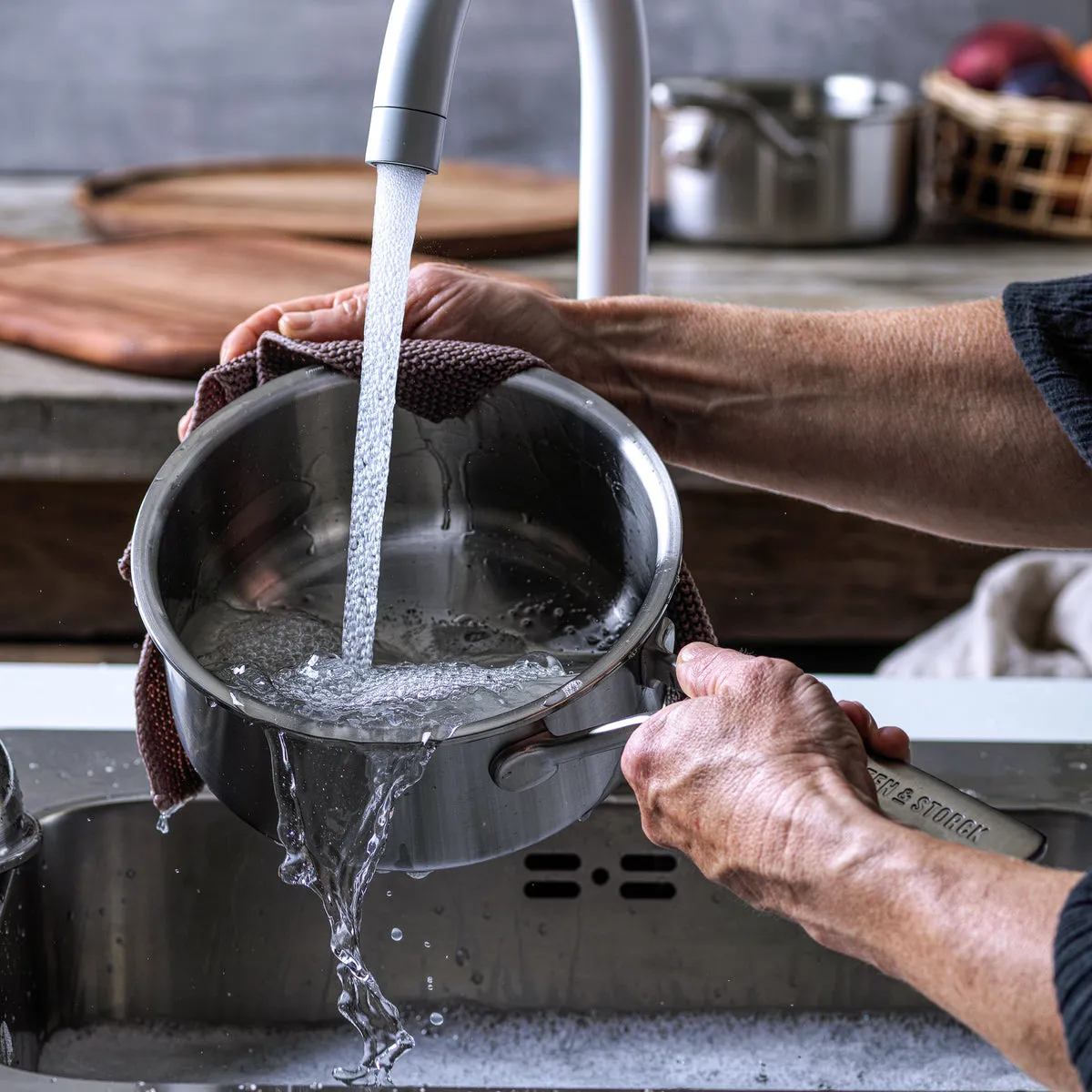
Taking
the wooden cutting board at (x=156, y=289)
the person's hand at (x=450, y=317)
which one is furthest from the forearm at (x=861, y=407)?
the wooden cutting board at (x=156, y=289)

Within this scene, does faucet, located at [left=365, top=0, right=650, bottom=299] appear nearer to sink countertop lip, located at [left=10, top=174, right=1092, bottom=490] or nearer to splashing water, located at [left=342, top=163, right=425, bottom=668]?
splashing water, located at [left=342, top=163, right=425, bottom=668]

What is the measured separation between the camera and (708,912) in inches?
26.1

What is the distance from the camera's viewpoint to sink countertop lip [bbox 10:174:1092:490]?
1.12 meters

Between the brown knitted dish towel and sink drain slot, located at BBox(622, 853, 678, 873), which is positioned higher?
the brown knitted dish towel

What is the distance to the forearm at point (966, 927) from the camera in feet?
1.22

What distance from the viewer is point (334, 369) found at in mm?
575

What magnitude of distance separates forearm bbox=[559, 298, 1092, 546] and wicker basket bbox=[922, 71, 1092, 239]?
0.77 m

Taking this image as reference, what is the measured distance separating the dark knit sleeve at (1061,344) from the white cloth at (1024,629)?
423 millimetres

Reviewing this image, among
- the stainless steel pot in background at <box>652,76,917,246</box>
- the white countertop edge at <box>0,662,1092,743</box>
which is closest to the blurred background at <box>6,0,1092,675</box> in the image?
the stainless steel pot in background at <box>652,76,917,246</box>

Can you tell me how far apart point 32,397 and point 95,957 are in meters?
0.59

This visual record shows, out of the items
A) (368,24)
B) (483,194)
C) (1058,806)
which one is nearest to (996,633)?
(1058,806)

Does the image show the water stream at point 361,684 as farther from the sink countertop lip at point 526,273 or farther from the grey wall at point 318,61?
the grey wall at point 318,61

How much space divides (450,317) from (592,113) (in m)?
0.11

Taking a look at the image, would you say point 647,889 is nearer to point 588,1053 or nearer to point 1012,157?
point 588,1053
